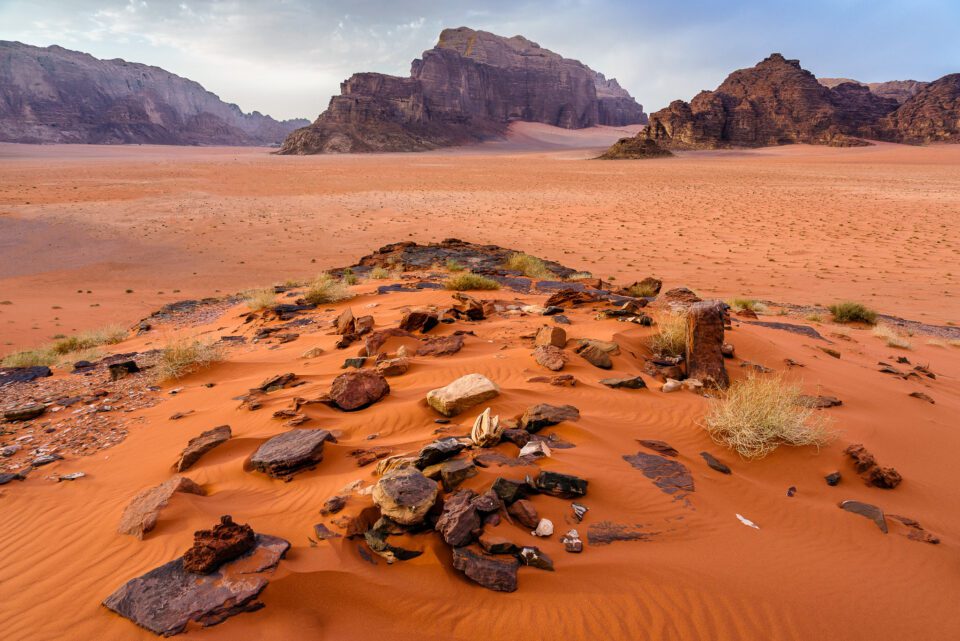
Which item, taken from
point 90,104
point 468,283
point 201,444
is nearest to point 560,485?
point 201,444

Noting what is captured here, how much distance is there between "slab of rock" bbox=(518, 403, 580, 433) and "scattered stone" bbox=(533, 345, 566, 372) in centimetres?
116

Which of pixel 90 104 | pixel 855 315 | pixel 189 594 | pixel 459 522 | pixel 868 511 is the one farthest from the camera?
pixel 90 104

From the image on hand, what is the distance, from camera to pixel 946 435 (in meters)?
5.02

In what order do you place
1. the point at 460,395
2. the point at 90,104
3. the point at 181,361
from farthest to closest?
the point at 90,104
the point at 181,361
the point at 460,395

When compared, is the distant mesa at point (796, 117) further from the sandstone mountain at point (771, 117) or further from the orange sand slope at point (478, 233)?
the orange sand slope at point (478, 233)

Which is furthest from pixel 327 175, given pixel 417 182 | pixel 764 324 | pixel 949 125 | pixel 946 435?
pixel 949 125

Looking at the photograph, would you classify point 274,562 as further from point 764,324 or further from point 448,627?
point 764,324

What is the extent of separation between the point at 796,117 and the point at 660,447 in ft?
357

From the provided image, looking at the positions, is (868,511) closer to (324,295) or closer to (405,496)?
(405,496)

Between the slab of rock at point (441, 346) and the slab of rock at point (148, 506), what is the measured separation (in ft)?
10.7

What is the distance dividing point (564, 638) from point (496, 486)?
96 cm

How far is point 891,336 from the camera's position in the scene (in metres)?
8.98

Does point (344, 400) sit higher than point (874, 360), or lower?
higher

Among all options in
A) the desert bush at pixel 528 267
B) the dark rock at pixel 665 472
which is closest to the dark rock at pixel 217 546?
the dark rock at pixel 665 472
